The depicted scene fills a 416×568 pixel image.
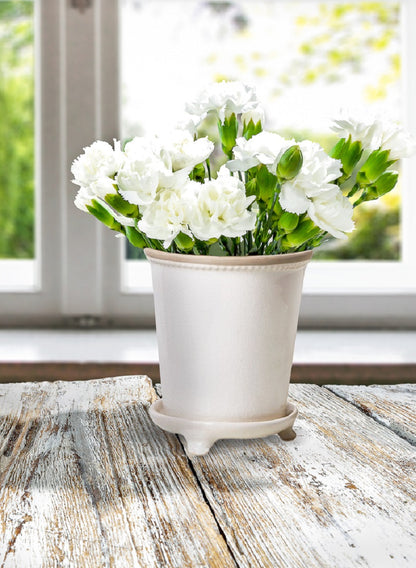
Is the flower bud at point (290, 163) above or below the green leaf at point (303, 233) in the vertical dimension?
above

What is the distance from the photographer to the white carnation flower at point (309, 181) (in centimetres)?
71

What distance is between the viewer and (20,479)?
0.70 metres

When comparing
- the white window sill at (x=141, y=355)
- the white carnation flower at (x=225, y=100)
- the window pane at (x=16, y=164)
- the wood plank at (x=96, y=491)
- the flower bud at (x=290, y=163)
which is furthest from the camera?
the window pane at (x=16, y=164)

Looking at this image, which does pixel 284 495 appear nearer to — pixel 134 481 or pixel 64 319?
pixel 134 481

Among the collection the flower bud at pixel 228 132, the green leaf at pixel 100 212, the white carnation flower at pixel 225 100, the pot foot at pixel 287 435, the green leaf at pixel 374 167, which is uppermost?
the white carnation flower at pixel 225 100

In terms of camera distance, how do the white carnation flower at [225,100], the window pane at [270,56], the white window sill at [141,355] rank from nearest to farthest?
the white carnation flower at [225,100], the white window sill at [141,355], the window pane at [270,56]

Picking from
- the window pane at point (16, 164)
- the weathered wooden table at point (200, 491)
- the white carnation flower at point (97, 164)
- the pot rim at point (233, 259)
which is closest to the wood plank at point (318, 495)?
the weathered wooden table at point (200, 491)

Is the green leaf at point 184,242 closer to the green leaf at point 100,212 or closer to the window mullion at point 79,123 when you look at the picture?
the green leaf at point 100,212

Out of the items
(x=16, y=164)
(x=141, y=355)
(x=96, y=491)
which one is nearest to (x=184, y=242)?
(x=96, y=491)

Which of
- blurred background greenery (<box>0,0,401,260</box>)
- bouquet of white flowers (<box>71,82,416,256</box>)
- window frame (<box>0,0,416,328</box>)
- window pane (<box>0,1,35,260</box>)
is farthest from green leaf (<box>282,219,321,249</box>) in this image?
window pane (<box>0,1,35,260</box>)

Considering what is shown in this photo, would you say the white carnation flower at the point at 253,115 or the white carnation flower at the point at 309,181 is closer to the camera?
Answer: the white carnation flower at the point at 309,181

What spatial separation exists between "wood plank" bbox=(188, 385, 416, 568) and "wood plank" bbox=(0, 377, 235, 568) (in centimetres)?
3

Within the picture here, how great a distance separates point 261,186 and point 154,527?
35 cm

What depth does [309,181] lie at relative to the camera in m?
0.71
